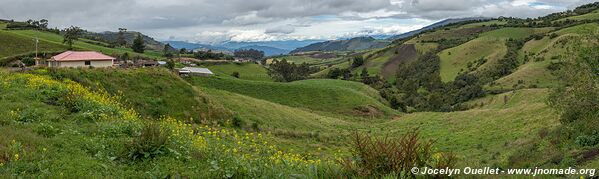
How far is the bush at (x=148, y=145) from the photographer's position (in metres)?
8.80

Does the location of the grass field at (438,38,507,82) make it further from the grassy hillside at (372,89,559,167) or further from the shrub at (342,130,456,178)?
the shrub at (342,130,456,178)

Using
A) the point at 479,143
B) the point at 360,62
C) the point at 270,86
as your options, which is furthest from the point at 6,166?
the point at 360,62

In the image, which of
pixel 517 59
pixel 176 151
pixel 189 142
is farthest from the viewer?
pixel 517 59

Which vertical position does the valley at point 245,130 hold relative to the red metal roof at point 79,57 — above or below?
below

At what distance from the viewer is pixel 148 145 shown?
29.3 ft

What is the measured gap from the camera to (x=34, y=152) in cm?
834

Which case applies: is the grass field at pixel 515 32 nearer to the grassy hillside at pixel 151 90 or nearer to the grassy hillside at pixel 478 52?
the grassy hillside at pixel 478 52

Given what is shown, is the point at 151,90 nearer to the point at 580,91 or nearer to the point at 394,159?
the point at 394,159

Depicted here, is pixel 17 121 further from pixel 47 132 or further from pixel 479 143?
pixel 479 143

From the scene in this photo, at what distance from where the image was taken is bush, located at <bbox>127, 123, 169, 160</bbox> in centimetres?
880

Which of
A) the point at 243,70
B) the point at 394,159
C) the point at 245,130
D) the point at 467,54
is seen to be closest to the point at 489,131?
the point at 245,130

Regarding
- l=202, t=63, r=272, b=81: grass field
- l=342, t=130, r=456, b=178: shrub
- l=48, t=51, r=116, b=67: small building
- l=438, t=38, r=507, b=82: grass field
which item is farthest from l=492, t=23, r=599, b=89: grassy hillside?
l=342, t=130, r=456, b=178: shrub

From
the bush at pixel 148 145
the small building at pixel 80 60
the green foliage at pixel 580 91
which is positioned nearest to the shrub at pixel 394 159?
the bush at pixel 148 145

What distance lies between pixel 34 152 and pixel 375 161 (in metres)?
6.93
